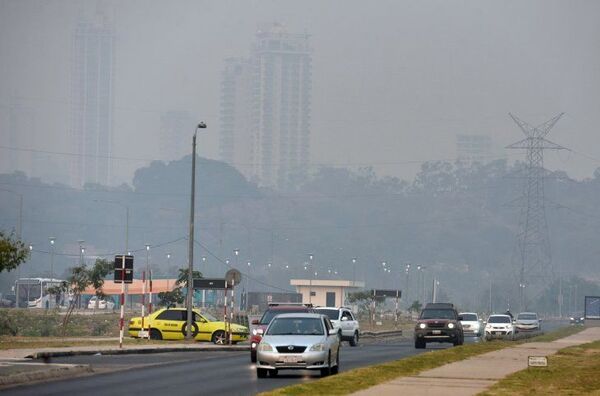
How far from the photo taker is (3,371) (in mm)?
38250

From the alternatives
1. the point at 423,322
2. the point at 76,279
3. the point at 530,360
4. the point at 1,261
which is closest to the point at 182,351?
the point at 1,261

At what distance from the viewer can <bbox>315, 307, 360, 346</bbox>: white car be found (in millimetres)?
73938

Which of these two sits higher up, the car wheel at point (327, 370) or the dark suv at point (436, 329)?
the dark suv at point (436, 329)

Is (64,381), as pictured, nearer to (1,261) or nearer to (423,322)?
(1,261)

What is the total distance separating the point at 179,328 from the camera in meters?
72.5

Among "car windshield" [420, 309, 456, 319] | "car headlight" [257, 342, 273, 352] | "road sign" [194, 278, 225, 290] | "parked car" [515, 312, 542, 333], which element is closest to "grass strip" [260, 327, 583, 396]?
"car headlight" [257, 342, 273, 352]

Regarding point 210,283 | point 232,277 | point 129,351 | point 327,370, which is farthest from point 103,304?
point 327,370

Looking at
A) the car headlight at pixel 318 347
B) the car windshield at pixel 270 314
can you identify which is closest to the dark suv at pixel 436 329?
the car windshield at pixel 270 314

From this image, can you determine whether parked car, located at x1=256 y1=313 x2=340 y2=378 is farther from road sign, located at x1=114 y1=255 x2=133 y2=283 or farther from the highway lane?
road sign, located at x1=114 y1=255 x2=133 y2=283

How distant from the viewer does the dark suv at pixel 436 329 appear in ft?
231

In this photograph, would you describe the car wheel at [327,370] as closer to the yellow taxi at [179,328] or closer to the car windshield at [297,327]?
the car windshield at [297,327]

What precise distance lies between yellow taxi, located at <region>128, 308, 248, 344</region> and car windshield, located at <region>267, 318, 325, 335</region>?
29.5 metres

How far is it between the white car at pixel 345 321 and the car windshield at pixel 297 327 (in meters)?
30.2

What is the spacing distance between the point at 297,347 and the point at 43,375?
6767 mm
